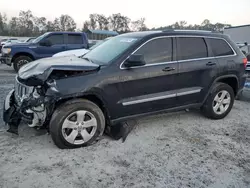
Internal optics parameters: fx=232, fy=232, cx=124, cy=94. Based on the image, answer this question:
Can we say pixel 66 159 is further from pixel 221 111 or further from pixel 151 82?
pixel 221 111

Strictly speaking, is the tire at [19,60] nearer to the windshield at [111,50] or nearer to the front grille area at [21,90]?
the windshield at [111,50]

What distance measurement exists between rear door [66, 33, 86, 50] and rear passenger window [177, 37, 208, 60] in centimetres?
772

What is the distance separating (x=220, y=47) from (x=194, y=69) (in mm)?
947

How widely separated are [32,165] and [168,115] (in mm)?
3061

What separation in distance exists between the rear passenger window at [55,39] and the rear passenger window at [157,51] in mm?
7921

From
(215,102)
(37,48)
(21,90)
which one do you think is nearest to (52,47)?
(37,48)

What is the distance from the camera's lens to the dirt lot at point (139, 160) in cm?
288

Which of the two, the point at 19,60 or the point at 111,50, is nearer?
the point at 111,50

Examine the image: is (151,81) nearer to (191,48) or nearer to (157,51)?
(157,51)

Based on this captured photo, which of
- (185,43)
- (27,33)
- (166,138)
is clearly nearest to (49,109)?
(166,138)

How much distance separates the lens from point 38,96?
3.41 m

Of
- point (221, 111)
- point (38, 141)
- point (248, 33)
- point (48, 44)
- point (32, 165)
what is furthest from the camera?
point (248, 33)

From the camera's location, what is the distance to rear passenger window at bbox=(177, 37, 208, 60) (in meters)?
4.35

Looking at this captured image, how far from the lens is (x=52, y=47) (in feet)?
35.4
